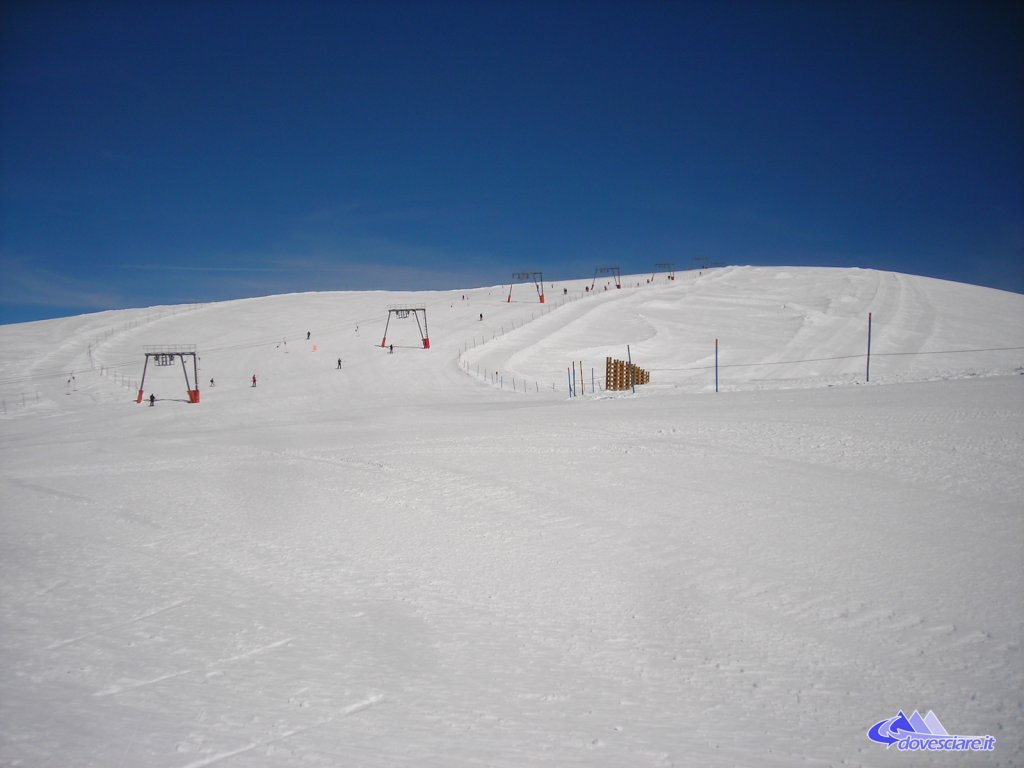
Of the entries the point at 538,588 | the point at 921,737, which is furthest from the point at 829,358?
the point at 921,737

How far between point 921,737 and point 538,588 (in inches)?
148

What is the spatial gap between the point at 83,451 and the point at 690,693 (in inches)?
795

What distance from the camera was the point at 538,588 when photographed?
7203 millimetres

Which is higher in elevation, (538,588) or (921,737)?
(538,588)

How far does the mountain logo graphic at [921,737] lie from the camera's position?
4.23 meters

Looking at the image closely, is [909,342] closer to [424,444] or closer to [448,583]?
[424,444]

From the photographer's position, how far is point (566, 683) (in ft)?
16.9

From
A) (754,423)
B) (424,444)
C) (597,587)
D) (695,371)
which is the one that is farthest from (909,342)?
(597,587)

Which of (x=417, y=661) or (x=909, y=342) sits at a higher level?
(x=909, y=342)

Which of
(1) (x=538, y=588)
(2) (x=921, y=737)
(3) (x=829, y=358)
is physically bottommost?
(2) (x=921, y=737)

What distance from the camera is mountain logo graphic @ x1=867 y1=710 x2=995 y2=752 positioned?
4.23 meters

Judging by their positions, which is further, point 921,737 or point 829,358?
point 829,358

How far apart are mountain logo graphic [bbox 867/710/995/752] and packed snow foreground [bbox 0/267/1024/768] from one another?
0.03 metres

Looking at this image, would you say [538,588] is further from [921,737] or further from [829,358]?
[829,358]
